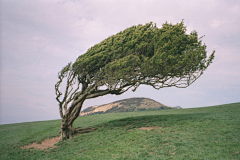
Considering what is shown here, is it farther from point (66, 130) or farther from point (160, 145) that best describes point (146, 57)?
point (66, 130)

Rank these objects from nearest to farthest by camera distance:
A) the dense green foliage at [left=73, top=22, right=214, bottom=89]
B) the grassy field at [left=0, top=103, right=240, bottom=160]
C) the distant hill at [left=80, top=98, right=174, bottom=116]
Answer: the grassy field at [left=0, top=103, right=240, bottom=160] → the dense green foliage at [left=73, top=22, right=214, bottom=89] → the distant hill at [left=80, top=98, right=174, bottom=116]

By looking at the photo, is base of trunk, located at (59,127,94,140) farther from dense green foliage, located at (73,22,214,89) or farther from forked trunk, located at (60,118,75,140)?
dense green foliage, located at (73,22,214,89)

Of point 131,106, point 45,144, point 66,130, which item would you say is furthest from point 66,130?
point 131,106

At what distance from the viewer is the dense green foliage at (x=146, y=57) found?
15.6 m

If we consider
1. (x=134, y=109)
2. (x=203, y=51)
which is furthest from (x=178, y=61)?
(x=134, y=109)

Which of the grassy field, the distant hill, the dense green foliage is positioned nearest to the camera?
the grassy field

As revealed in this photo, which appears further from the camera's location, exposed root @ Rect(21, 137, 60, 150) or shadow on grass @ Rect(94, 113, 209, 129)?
exposed root @ Rect(21, 137, 60, 150)

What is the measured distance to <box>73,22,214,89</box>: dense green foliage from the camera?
15.6 metres

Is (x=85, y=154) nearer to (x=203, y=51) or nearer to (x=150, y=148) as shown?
(x=150, y=148)

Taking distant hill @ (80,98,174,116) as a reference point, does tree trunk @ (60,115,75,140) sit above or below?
below

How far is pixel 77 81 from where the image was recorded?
18.1 meters

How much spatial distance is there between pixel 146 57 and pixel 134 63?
133cm

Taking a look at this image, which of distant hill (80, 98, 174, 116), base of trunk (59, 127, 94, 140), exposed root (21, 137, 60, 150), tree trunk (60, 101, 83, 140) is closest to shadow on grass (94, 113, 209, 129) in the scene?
base of trunk (59, 127, 94, 140)

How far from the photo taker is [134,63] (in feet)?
51.5
